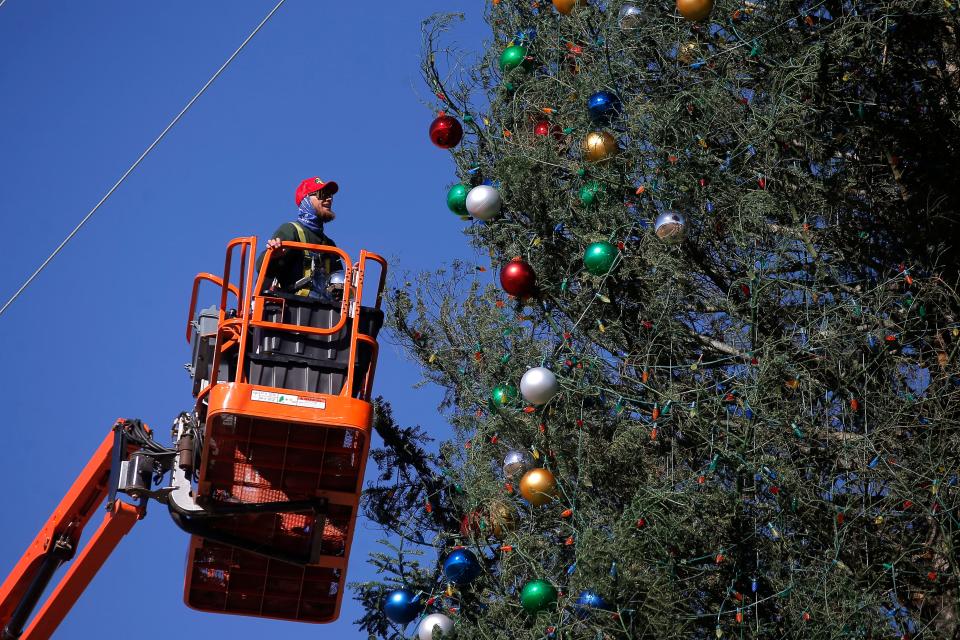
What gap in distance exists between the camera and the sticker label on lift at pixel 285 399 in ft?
30.3

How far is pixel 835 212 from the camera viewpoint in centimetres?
1167

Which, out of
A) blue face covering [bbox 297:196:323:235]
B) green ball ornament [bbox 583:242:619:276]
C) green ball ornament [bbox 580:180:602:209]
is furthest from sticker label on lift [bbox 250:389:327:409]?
green ball ornament [bbox 580:180:602:209]

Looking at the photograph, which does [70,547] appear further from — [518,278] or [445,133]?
[445,133]

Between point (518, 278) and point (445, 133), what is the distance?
1783 mm

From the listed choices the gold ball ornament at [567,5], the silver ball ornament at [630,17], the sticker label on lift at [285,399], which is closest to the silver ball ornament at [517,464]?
the sticker label on lift at [285,399]

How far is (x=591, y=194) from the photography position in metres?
11.6

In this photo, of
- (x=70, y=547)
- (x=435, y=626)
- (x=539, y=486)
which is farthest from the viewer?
(x=435, y=626)

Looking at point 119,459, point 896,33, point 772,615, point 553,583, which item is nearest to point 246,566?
point 119,459

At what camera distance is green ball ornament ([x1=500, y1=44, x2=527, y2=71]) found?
12820mm

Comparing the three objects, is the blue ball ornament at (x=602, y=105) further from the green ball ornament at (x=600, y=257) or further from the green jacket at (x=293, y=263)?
the green jacket at (x=293, y=263)

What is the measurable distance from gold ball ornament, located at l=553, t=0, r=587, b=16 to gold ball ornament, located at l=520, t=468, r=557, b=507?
12.9 feet

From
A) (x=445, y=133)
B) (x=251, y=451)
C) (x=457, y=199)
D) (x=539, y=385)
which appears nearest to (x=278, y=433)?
(x=251, y=451)

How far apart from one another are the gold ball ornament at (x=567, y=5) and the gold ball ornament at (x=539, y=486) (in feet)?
12.9

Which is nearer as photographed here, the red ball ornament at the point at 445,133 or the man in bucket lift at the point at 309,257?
the man in bucket lift at the point at 309,257
